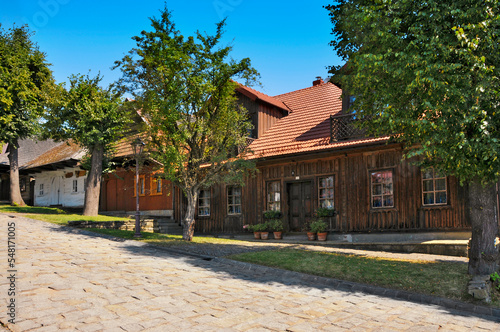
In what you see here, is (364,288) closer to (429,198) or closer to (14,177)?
(429,198)

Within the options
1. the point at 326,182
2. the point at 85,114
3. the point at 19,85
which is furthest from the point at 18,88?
the point at 326,182

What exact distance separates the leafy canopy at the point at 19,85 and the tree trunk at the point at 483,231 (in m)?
20.5

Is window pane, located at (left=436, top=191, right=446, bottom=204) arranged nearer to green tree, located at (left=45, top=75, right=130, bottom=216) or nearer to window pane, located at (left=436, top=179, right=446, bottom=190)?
window pane, located at (left=436, top=179, right=446, bottom=190)

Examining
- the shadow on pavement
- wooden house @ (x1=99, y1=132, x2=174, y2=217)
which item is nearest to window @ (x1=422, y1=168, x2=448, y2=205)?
the shadow on pavement

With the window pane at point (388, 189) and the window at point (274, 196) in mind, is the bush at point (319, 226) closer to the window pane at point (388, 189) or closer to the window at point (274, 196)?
the window at point (274, 196)

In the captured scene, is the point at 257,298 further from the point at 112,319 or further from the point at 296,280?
the point at 112,319

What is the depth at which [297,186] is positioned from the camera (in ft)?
53.4

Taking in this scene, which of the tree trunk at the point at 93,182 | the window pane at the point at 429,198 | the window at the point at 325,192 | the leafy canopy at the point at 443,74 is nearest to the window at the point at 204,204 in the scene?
the tree trunk at the point at 93,182

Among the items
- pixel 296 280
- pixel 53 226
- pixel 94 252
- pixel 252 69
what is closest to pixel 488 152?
pixel 296 280

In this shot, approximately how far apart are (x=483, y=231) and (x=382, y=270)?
2.14m

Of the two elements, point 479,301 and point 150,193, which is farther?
point 150,193

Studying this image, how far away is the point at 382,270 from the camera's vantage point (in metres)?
8.61

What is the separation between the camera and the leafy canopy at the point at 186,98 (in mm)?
Answer: 12336

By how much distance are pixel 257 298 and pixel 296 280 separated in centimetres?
191
